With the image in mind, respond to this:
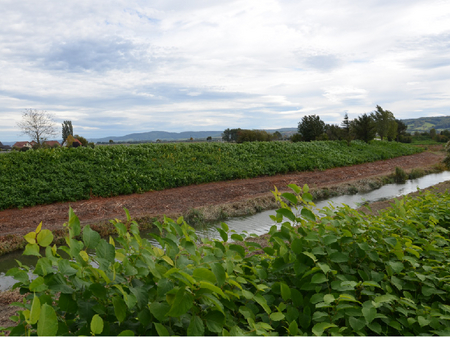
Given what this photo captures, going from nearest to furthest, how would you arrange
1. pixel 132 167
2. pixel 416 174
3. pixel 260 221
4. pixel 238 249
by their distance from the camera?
pixel 238 249
pixel 260 221
pixel 132 167
pixel 416 174

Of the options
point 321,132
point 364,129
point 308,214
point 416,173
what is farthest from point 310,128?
point 308,214

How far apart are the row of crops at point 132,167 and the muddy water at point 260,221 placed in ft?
15.7

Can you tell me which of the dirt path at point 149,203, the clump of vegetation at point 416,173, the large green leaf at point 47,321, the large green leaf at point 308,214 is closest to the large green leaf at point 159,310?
the large green leaf at point 47,321

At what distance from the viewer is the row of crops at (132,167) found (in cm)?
1221

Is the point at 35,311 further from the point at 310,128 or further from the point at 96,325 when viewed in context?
the point at 310,128

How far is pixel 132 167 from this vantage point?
50.4 ft

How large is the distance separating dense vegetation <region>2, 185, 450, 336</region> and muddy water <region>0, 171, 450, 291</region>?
1.11 ft

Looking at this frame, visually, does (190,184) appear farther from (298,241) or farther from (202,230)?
(298,241)

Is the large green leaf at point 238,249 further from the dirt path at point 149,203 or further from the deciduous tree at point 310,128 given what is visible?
the deciduous tree at point 310,128

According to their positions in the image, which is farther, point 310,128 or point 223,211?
point 310,128

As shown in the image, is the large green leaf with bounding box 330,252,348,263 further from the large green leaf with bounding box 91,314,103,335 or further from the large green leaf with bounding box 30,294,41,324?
the large green leaf with bounding box 30,294,41,324

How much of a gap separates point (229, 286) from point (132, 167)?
48.1 ft

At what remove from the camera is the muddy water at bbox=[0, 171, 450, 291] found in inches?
271

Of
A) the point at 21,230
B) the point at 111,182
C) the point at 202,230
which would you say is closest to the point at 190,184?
the point at 111,182
